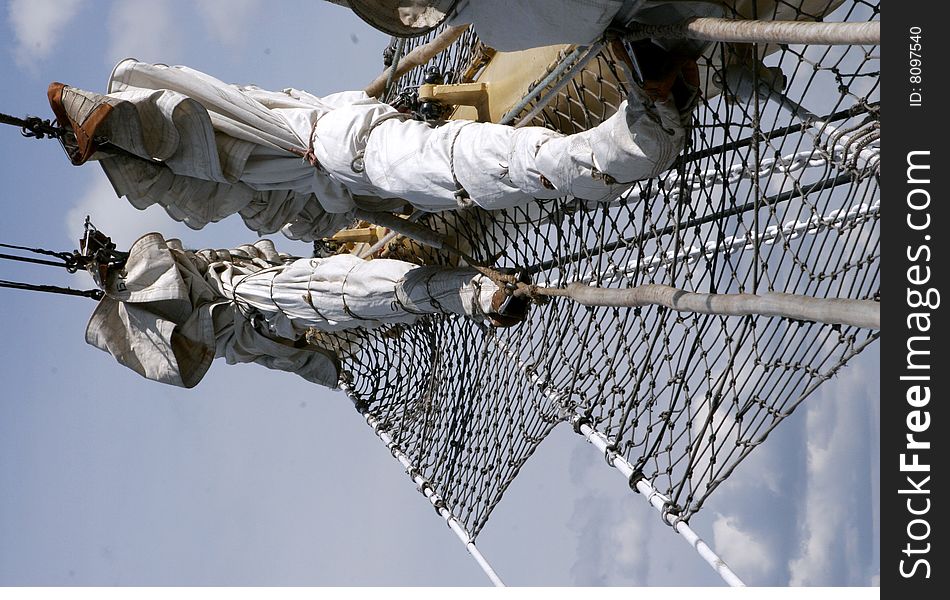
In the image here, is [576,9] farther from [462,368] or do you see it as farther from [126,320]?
[126,320]

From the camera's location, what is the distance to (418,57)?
4.68m

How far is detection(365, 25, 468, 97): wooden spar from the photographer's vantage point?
4.35 m

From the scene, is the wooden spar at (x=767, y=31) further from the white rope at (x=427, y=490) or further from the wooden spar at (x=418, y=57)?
the white rope at (x=427, y=490)

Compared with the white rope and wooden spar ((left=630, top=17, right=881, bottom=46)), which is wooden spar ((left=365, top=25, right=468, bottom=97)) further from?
wooden spar ((left=630, top=17, right=881, bottom=46))

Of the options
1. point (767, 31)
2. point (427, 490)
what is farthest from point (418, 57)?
point (767, 31)

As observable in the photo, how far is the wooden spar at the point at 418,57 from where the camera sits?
4348 millimetres

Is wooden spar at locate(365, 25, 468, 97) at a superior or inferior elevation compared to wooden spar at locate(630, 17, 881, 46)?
superior

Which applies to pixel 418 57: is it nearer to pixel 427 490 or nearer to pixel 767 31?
pixel 427 490

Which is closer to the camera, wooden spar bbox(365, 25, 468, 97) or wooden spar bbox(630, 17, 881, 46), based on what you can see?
wooden spar bbox(630, 17, 881, 46)

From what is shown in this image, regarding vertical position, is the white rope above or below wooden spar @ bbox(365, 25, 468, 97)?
below

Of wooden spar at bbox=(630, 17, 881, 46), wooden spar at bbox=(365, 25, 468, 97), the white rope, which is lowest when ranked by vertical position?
the white rope

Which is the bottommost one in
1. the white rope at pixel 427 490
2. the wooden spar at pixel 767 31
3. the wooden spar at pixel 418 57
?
the white rope at pixel 427 490

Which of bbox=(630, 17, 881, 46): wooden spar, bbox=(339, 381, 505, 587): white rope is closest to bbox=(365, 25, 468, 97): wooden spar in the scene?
bbox=(339, 381, 505, 587): white rope

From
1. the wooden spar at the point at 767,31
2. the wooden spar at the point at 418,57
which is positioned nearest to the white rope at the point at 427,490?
the wooden spar at the point at 418,57
